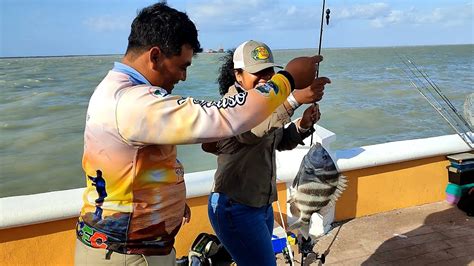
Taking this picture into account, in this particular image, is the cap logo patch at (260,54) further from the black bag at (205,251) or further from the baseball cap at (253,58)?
the black bag at (205,251)

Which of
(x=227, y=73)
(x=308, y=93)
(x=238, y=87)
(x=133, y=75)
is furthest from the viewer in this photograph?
(x=227, y=73)

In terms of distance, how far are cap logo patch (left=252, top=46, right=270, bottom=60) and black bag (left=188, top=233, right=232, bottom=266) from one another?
6.45 feet

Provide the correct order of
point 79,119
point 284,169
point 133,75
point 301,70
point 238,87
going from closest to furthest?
1. point 133,75
2. point 301,70
3. point 238,87
4. point 284,169
5. point 79,119

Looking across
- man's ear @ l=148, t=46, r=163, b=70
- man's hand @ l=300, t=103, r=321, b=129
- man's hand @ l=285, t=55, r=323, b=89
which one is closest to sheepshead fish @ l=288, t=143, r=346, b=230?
man's hand @ l=300, t=103, r=321, b=129

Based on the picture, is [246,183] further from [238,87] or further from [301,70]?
[301,70]

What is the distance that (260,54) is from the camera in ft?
7.86

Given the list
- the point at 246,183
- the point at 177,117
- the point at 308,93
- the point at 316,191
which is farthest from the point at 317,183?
the point at 177,117

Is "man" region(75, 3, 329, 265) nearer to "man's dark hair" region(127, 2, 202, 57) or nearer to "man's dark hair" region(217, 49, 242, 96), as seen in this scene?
"man's dark hair" region(127, 2, 202, 57)

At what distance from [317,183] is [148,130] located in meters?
1.47

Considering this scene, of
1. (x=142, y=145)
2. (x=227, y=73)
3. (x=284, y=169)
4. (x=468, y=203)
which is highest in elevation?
(x=227, y=73)

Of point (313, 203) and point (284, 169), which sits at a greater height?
point (313, 203)

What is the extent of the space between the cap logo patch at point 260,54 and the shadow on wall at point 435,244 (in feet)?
8.00

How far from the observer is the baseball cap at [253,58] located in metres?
2.36

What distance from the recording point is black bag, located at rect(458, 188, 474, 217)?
4.87m
